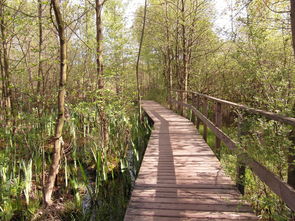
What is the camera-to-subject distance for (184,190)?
2.88m

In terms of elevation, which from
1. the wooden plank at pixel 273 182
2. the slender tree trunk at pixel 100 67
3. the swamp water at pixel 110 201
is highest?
the slender tree trunk at pixel 100 67

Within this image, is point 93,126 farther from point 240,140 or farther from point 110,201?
point 240,140

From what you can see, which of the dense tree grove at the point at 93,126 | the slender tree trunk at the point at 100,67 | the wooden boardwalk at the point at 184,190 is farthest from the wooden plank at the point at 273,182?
the slender tree trunk at the point at 100,67

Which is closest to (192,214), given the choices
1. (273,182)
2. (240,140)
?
(273,182)

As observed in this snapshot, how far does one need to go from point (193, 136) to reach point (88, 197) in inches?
115

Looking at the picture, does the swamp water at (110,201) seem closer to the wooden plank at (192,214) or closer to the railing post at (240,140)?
the wooden plank at (192,214)

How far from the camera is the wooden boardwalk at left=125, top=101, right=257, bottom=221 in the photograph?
235 cm

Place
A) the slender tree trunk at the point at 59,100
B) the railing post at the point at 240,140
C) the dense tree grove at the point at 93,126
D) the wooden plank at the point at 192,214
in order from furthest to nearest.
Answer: the slender tree trunk at the point at 59,100 < the railing post at the point at 240,140 < the dense tree grove at the point at 93,126 < the wooden plank at the point at 192,214

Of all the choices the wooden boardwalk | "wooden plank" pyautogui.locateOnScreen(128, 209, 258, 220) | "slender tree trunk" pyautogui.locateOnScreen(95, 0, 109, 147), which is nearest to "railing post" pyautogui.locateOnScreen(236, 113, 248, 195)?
the wooden boardwalk

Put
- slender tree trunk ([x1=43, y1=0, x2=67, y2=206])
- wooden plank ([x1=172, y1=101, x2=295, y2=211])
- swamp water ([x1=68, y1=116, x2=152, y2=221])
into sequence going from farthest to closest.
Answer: swamp water ([x1=68, y1=116, x2=152, y2=221]) < slender tree trunk ([x1=43, y1=0, x2=67, y2=206]) < wooden plank ([x1=172, y1=101, x2=295, y2=211])

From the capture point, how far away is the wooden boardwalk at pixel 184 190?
2.35m

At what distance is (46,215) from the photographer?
3.20 m

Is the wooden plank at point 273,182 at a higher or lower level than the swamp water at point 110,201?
higher

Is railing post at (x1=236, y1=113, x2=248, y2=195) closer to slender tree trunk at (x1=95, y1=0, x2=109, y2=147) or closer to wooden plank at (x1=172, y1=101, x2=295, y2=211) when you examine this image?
wooden plank at (x1=172, y1=101, x2=295, y2=211)
